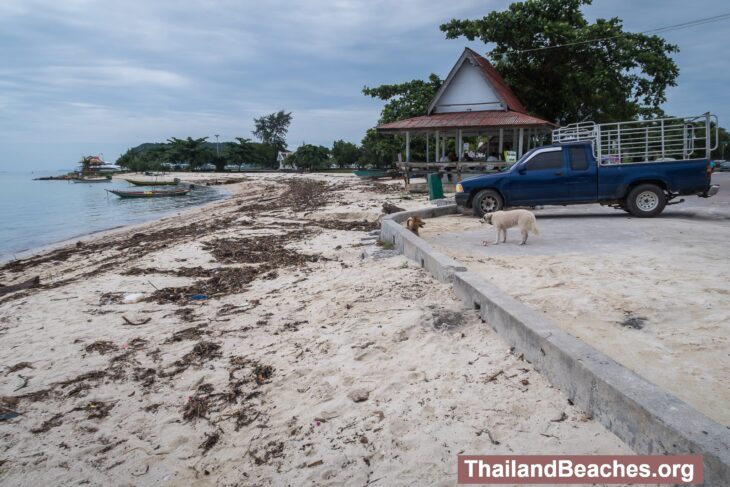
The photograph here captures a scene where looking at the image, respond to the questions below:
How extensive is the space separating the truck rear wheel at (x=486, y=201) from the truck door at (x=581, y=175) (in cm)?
161

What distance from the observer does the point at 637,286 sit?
5.03 meters

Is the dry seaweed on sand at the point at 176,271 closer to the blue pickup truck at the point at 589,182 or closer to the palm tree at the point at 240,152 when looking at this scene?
the blue pickup truck at the point at 589,182

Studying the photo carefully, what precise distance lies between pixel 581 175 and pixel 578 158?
1.38 ft

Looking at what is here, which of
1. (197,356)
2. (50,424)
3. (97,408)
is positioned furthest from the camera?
(197,356)

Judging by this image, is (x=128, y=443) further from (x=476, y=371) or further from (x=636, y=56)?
(x=636, y=56)

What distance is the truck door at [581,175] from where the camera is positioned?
36.0 feet

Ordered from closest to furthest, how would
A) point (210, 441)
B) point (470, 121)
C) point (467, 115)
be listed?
→ point (210, 441), point (470, 121), point (467, 115)

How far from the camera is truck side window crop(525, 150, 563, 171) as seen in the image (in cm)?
1109

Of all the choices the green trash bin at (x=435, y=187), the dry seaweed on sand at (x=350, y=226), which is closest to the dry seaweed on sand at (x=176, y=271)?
the dry seaweed on sand at (x=350, y=226)

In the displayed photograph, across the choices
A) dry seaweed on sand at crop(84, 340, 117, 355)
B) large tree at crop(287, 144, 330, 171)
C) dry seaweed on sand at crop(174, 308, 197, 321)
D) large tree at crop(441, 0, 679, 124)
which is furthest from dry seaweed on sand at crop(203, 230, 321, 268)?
large tree at crop(287, 144, 330, 171)

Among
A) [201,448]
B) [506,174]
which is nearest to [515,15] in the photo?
[506,174]

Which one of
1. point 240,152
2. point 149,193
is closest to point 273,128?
point 240,152

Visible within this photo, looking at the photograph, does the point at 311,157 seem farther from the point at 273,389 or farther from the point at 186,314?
the point at 273,389

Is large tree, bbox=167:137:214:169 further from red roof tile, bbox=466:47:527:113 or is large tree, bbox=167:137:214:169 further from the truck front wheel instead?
the truck front wheel
